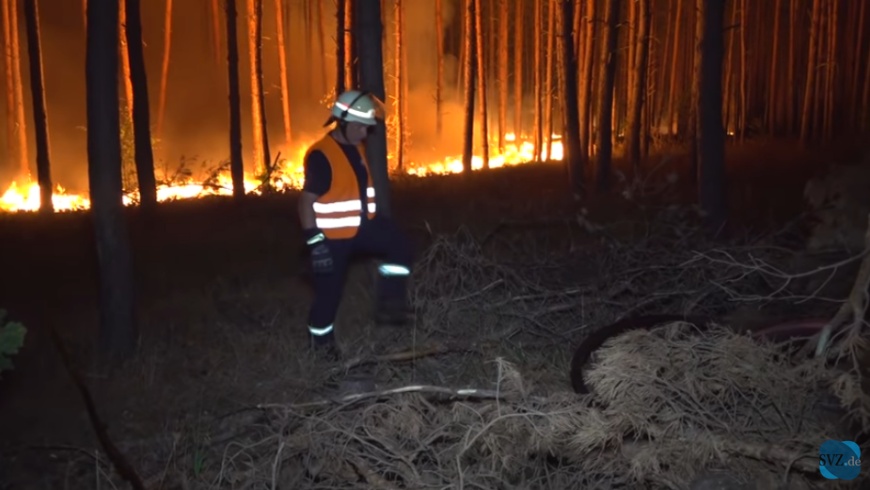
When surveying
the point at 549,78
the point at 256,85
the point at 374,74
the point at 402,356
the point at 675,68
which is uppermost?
the point at 675,68

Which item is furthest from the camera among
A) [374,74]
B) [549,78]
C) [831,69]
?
[549,78]

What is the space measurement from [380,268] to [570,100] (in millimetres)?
9286

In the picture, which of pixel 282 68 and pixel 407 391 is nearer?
pixel 407 391

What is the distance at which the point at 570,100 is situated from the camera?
14438mm

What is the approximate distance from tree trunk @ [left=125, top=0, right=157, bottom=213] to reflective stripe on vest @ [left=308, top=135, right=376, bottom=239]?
574 centimetres

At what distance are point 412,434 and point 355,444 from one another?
0.30 m

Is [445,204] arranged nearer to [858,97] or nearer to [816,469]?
[816,469]

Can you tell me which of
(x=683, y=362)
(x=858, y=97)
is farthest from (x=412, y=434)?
(x=858, y=97)

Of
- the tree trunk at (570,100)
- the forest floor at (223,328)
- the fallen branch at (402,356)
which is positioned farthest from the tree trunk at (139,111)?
the tree trunk at (570,100)

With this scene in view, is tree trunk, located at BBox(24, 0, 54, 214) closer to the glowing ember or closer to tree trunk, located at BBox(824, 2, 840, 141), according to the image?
the glowing ember

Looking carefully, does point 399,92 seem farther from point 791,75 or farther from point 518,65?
point 791,75

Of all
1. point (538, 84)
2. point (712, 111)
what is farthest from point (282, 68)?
point (712, 111)

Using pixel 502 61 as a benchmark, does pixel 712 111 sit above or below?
below

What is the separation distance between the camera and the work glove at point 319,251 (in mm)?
5379
